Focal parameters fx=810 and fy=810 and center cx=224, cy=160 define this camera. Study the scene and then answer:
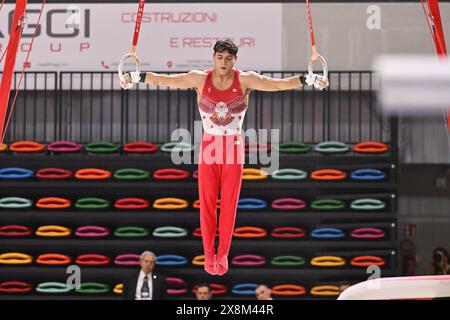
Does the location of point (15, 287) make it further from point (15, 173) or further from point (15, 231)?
point (15, 173)

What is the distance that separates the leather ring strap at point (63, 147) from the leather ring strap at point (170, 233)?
1135 millimetres

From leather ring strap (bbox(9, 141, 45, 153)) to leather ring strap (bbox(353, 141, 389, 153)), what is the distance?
313cm

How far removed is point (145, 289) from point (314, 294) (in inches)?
70.8

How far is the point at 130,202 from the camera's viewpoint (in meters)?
7.99

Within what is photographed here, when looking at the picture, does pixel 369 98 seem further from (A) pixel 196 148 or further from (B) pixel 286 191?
(A) pixel 196 148

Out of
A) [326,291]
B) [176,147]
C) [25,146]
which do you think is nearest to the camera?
[326,291]

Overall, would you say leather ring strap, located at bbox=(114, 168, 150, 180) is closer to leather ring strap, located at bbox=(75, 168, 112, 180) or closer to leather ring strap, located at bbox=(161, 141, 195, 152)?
leather ring strap, located at bbox=(75, 168, 112, 180)

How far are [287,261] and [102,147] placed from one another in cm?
213

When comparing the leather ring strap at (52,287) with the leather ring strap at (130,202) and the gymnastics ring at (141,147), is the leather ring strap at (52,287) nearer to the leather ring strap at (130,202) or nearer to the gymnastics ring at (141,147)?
the leather ring strap at (130,202)

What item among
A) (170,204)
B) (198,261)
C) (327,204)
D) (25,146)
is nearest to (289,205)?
(327,204)

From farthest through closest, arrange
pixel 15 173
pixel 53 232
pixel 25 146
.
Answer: pixel 15 173, pixel 25 146, pixel 53 232

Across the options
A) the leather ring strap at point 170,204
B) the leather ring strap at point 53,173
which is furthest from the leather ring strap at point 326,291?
the leather ring strap at point 53,173

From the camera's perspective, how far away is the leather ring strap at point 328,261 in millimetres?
7668
